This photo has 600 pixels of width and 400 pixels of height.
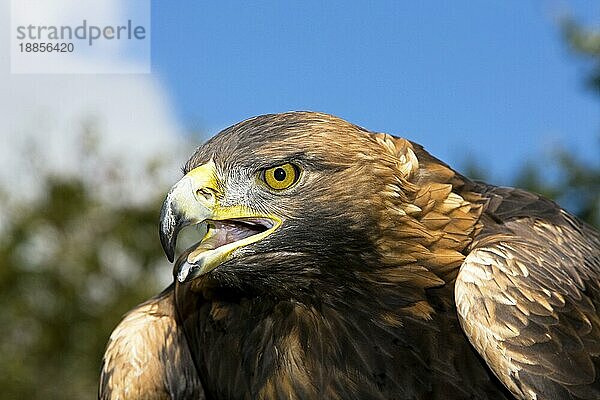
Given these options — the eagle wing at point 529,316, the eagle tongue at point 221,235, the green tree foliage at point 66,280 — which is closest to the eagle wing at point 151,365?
the eagle tongue at point 221,235

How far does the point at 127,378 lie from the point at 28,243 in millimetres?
12566

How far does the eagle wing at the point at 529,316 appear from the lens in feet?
10.9

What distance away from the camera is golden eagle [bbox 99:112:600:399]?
3.27 m

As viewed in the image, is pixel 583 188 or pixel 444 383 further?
pixel 583 188

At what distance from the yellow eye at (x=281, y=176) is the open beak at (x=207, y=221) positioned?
0.40 ft

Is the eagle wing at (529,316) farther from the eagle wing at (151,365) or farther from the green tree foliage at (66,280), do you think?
the green tree foliage at (66,280)

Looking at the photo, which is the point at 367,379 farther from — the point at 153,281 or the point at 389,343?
the point at 153,281

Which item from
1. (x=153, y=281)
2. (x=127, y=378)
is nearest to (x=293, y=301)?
(x=127, y=378)

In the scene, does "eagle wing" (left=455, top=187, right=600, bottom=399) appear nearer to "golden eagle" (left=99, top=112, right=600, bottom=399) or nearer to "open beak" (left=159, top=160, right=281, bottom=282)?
"golden eagle" (left=99, top=112, right=600, bottom=399)

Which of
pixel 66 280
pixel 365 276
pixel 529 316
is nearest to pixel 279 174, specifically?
pixel 365 276

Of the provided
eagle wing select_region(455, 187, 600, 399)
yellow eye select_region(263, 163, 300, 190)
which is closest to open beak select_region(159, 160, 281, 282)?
yellow eye select_region(263, 163, 300, 190)

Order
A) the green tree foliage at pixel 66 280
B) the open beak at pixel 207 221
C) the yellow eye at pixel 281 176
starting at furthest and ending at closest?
the green tree foliage at pixel 66 280, the yellow eye at pixel 281 176, the open beak at pixel 207 221

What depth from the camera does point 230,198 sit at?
3256 mm

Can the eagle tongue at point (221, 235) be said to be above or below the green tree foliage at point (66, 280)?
above
